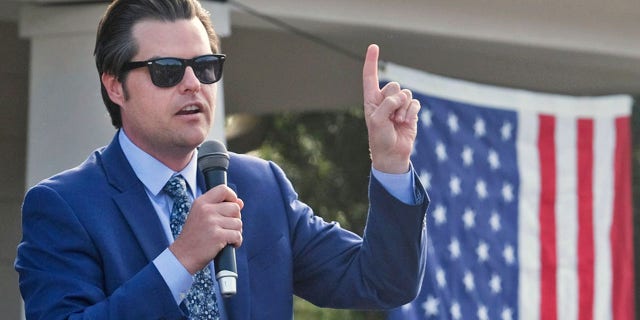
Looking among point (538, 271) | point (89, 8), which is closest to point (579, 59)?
point (538, 271)

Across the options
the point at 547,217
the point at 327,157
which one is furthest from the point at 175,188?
the point at 327,157

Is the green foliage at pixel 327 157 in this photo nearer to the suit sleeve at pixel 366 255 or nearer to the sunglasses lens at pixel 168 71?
the suit sleeve at pixel 366 255

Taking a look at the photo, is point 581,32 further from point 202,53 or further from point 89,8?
point 202,53

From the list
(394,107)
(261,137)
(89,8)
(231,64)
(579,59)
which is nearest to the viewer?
(394,107)

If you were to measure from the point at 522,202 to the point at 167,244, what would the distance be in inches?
214

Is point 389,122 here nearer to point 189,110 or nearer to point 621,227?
point 189,110

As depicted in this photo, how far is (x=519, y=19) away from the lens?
7594mm

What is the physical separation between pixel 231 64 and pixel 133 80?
5.88 m

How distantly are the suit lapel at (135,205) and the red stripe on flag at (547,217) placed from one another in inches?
216

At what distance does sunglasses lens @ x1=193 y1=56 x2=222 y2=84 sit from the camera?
286 cm

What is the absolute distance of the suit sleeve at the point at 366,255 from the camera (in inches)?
114

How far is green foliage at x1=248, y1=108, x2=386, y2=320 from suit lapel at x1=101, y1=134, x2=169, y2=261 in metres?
9.44

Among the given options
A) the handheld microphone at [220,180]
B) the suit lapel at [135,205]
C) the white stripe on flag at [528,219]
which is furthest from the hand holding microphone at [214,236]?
the white stripe on flag at [528,219]

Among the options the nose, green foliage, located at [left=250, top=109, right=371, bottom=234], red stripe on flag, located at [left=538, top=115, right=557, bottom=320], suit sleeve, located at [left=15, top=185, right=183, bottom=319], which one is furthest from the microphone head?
green foliage, located at [left=250, top=109, right=371, bottom=234]
